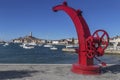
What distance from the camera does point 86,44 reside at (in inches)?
666

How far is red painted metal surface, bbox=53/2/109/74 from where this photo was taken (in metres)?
16.4

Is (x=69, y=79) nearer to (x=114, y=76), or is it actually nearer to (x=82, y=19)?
(x=114, y=76)

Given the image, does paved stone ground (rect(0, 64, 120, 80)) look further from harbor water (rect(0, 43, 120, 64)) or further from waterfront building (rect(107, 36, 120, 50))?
waterfront building (rect(107, 36, 120, 50))

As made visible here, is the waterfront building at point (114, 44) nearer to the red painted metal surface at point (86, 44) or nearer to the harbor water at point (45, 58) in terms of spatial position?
the harbor water at point (45, 58)

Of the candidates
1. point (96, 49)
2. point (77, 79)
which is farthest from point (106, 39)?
point (77, 79)

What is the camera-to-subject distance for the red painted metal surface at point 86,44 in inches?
647

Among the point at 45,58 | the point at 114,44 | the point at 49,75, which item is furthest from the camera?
the point at 114,44

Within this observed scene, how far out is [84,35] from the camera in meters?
17.2

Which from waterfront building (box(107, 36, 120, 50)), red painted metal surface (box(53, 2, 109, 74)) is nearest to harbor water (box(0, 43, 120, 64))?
waterfront building (box(107, 36, 120, 50))

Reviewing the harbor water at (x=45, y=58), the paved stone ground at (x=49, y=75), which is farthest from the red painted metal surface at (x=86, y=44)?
the harbor water at (x=45, y=58)

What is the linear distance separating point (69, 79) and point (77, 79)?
0.40 metres

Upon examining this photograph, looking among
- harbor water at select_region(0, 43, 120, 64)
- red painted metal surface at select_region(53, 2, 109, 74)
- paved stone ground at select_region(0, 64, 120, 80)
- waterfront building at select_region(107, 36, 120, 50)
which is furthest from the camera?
waterfront building at select_region(107, 36, 120, 50)

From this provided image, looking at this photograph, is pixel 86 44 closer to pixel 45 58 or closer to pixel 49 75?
pixel 49 75

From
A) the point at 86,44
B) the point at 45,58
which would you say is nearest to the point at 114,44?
the point at 45,58
